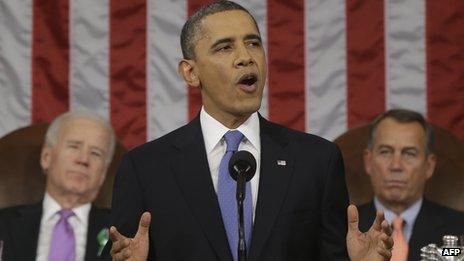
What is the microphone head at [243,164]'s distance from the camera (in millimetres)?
2488

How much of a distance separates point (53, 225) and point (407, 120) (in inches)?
60.7

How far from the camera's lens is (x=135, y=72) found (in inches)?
196

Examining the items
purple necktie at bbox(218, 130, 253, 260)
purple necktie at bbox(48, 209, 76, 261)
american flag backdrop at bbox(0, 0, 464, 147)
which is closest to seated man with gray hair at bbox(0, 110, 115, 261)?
purple necktie at bbox(48, 209, 76, 261)

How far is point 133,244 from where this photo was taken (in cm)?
266

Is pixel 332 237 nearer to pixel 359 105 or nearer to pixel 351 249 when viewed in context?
pixel 351 249

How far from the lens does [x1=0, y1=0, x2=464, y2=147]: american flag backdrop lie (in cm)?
495

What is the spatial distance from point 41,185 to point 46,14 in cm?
77

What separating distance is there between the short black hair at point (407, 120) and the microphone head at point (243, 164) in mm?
2253

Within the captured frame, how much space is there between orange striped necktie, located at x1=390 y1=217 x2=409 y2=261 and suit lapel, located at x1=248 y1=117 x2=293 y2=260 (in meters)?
1.64

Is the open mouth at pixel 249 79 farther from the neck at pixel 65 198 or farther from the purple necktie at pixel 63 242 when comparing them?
the neck at pixel 65 198

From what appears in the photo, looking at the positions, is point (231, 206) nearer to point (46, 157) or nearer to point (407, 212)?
point (407, 212)

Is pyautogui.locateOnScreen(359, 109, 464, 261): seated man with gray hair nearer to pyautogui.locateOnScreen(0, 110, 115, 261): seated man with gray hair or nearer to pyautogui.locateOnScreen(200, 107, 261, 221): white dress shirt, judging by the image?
pyautogui.locateOnScreen(0, 110, 115, 261): seated man with gray hair

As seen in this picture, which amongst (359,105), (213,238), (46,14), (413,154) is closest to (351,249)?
(213,238)

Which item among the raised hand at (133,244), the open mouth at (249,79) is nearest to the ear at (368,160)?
the open mouth at (249,79)
